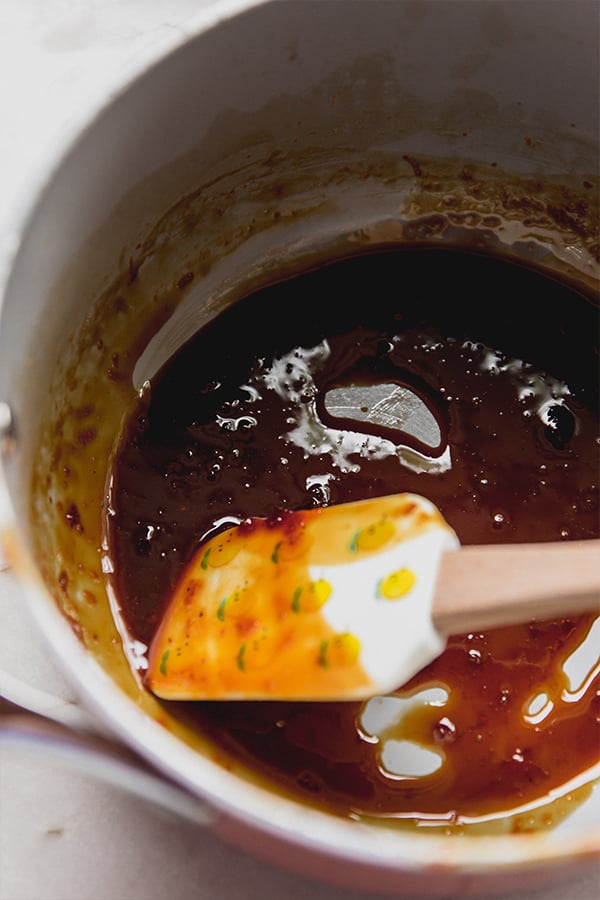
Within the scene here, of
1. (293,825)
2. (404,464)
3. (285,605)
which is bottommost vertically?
(293,825)

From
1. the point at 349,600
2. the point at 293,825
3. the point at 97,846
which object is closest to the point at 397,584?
the point at 349,600

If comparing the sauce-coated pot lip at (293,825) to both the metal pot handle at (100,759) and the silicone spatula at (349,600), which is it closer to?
the metal pot handle at (100,759)

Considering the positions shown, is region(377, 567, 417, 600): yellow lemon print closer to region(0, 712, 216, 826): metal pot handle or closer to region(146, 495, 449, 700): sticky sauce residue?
region(146, 495, 449, 700): sticky sauce residue

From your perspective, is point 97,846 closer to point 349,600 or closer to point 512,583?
point 349,600

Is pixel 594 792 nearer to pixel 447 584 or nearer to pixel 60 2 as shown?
pixel 447 584

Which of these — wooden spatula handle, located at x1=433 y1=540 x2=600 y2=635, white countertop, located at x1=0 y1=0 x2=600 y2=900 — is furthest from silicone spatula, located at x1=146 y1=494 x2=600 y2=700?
white countertop, located at x1=0 y1=0 x2=600 y2=900

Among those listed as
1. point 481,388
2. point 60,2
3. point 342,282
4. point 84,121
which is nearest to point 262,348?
point 342,282
